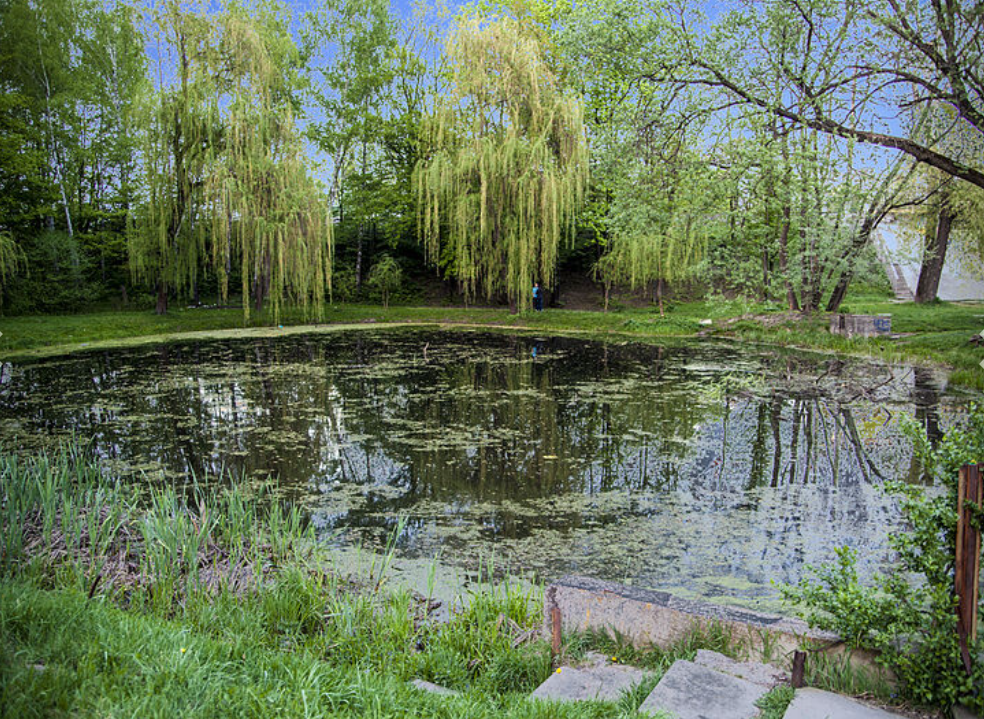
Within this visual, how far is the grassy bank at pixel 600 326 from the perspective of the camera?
13.1m

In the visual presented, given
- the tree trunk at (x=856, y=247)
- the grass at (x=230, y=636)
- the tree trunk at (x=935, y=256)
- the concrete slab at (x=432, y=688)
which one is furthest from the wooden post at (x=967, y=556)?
the tree trunk at (x=935, y=256)

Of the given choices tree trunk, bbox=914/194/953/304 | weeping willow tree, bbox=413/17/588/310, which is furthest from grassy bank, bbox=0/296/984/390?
weeping willow tree, bbox=413/17/588/310

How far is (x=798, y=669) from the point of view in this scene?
95.4 inches

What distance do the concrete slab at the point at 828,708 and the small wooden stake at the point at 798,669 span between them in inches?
3.0

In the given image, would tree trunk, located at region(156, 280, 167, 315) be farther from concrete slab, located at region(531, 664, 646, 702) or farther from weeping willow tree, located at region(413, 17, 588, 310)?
concrete slab, located at region(531, 664, 646, 702)

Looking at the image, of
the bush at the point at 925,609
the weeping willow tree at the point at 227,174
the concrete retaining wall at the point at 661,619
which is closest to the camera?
the bush at the point at 925,609

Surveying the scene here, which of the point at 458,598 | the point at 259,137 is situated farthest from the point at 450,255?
the point at 458,598

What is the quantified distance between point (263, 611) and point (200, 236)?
17.5 metres

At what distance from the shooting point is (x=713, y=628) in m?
2.89

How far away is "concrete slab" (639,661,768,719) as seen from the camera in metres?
2.24

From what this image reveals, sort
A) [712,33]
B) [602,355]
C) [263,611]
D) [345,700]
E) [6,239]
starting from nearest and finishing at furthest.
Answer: [345,700] < [263,611] < [712,33] < [602,355] < [6,239]

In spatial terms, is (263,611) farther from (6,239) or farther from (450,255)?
(450,255)

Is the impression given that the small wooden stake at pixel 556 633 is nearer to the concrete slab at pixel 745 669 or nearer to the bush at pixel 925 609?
the concrete slab at pixel 745 669

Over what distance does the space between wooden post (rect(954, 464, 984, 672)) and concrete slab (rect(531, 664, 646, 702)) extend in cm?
108
